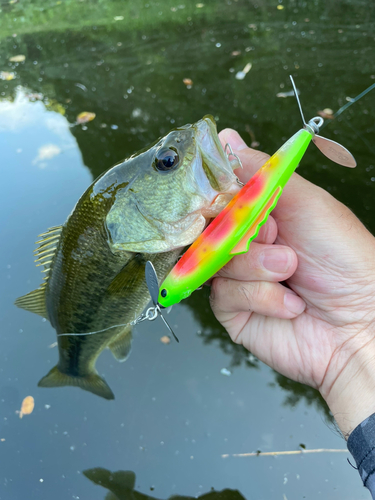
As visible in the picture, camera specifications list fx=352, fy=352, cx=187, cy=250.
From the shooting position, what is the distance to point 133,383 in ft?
7.76

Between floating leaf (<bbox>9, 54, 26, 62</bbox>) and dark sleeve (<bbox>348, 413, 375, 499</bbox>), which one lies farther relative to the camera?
floating leaf (<bbox>9, 54, 26, 62</bbox>)

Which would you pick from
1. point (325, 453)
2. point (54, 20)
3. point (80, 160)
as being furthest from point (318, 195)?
point (54, 20)

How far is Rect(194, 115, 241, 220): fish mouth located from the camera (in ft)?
4.09

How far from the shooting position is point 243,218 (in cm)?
121

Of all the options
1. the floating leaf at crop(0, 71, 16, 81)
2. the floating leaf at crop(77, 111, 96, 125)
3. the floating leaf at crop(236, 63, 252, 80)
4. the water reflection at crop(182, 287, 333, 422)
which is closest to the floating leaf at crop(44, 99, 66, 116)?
the floating leaf at crop(77, 111, 96, 125)

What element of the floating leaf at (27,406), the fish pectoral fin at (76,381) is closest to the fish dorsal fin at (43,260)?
the fish pectoral fin at (76,381)

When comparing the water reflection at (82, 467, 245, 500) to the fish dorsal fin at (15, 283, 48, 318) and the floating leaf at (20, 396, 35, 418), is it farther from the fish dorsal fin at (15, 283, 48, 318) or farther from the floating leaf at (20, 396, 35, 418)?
the fish dorsal fin at (15, 283, 48, 318)

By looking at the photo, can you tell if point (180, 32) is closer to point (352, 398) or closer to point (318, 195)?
point (318, 195)

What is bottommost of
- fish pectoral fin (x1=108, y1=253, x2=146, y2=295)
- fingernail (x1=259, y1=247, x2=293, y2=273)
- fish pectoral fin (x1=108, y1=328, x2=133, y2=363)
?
fish pectoral fin (x1=108, y1=328, x2=133, y2=363)

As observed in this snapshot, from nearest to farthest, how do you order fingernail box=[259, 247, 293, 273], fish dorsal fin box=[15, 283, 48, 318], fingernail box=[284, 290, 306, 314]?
fingernail box=[259, 247, 293, 273]
fingernail box=[284, 290, 306, 314]
fish dorsal fin box=[15, 283, 48, 318]

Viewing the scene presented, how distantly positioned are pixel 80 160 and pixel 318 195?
8.99 feet

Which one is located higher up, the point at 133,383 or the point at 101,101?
the point at 101,101

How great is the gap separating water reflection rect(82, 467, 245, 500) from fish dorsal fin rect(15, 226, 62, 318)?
41.7 inches

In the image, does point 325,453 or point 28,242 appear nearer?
point 325,453
